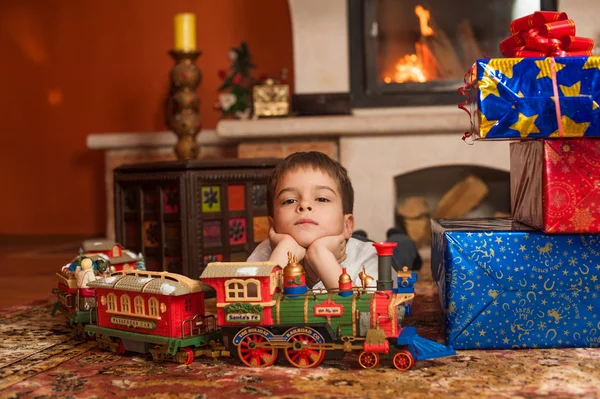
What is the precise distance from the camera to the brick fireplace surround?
2902 mm

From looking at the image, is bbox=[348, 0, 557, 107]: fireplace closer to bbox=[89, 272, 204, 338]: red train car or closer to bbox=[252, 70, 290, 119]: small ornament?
bbox=[252, 70, 290, 119]: small ornament

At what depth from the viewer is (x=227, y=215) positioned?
7.34 ft

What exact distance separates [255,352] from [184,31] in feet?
5.61

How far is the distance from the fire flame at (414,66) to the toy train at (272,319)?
73.1 inches

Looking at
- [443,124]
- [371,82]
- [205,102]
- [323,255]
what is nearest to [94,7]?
[205,102]

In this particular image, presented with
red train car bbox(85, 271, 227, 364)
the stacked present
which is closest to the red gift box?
the stacked present

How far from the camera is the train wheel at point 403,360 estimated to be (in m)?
1.28

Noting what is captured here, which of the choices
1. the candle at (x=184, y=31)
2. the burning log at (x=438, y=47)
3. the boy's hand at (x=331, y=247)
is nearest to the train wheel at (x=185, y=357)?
the boy's hand at (x=331, y=247)

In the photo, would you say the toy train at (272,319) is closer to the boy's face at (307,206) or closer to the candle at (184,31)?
the boy's face at (307,206)

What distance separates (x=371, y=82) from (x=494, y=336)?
1.79 metres

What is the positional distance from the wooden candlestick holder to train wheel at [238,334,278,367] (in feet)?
5.10

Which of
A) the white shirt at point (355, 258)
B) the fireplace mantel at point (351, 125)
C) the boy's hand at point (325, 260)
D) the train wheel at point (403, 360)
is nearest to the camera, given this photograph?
the train wheel at point (403, 360)

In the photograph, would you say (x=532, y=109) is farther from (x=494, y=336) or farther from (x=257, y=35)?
(x=257, y=35)

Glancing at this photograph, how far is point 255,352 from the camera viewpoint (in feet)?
4.40
